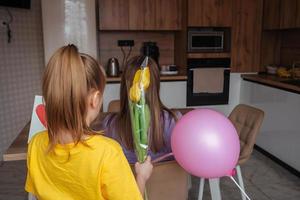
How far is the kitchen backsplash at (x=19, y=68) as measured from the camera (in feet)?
10.4

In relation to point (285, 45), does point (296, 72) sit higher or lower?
lower

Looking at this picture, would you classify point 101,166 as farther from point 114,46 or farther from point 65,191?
point 114,46

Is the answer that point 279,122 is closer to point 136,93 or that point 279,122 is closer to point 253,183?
point 253,183

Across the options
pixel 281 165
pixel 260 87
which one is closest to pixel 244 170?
pixel 281 165

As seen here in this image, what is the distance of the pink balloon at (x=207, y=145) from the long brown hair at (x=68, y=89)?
407mm

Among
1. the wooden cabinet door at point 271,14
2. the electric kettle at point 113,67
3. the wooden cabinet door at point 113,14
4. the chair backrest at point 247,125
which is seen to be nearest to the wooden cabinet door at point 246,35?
the wooden cabinet door at point 271,14

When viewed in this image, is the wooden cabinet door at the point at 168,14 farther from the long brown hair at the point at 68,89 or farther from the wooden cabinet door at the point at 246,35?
the long brown hair at the point at 68,89

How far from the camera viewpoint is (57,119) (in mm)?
875

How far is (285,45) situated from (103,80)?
322 cm

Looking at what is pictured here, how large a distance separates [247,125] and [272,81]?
4.36ft

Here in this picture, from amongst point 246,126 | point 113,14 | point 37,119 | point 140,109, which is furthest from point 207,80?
point 140,109

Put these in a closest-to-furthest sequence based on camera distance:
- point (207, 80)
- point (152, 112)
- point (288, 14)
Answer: point (152, 112) → point (288, 14) → point (207, 80)

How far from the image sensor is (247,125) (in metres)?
1.93

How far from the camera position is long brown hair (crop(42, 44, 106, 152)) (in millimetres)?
831
